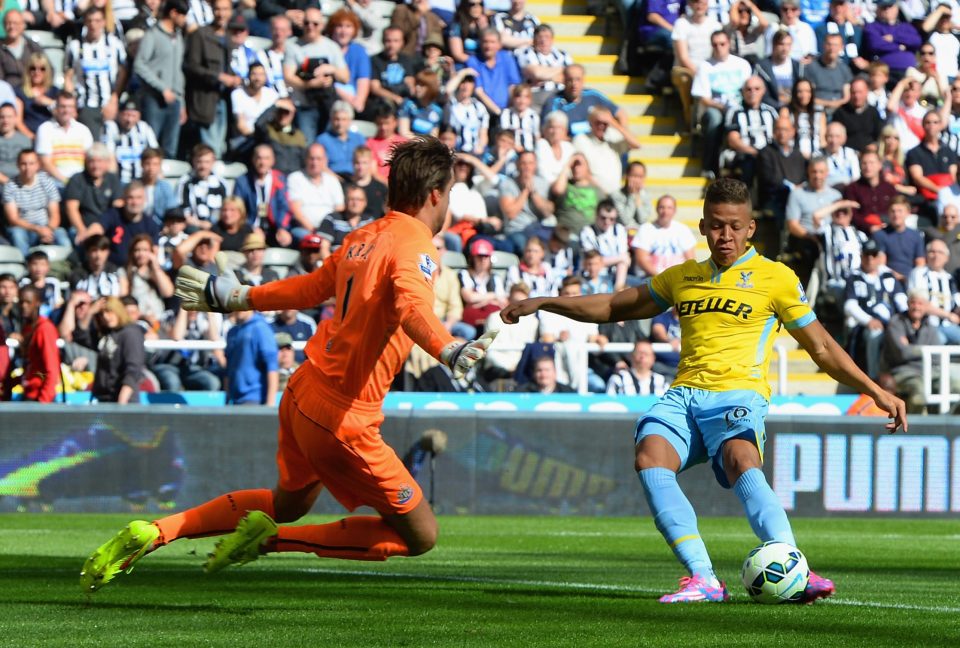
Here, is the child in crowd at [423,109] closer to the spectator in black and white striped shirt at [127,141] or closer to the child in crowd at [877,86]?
the spectator in black and white striped shirt at [127,141]

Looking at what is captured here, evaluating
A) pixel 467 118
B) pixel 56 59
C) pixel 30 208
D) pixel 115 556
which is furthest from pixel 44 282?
pixel 115 556

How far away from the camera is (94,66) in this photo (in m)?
19.5

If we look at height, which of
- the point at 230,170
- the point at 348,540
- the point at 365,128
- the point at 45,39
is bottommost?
the point at 348,540

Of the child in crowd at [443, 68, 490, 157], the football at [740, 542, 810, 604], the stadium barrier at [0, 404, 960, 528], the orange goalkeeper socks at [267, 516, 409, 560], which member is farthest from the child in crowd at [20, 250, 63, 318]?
the football at [740, 542, 810, 604]

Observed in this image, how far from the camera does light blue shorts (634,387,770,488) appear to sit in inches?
299

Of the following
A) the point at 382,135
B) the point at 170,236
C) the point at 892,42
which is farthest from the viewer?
the point at 892,42

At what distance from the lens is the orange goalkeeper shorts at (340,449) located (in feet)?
23.1

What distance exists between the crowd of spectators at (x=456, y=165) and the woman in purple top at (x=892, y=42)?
0.17ft

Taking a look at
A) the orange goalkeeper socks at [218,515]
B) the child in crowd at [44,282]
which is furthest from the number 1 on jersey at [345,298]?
the child in crowd at [44,282]

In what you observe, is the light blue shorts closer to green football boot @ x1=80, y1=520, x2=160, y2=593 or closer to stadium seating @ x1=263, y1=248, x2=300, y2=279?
green football boot @ x1=80, y1=520, x2=160, y2=593

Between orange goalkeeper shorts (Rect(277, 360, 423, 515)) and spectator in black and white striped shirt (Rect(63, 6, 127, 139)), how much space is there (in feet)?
42.3

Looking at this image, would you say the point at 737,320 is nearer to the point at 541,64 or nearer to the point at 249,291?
the point at 249,291

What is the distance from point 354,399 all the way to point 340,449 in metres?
0.22

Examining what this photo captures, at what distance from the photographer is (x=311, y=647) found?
18.9 ft
